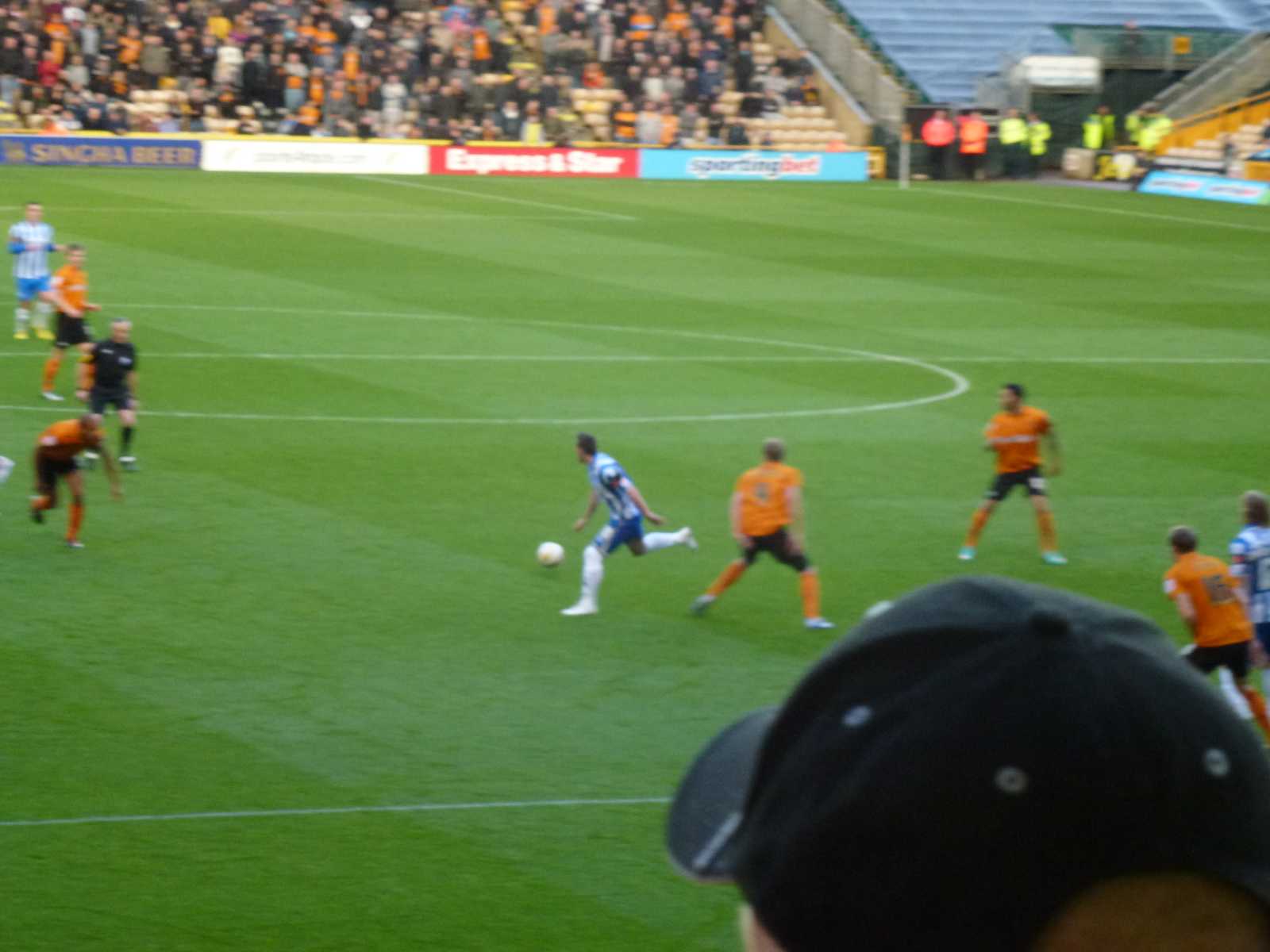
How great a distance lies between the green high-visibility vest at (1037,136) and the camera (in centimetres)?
6081

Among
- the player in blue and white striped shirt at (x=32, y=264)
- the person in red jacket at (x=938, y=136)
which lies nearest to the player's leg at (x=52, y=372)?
the player in blue and white striped shirt at (x=32, y=264)

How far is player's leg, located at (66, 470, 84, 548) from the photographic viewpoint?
17000mm

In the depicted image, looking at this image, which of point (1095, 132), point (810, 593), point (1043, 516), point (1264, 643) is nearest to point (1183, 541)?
point (1264, 643)

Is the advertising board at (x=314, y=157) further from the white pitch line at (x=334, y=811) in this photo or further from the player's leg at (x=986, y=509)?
the white pitch line at (x=334, y=811)

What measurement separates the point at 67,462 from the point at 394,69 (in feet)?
139

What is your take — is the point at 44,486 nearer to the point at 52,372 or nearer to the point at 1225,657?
the point at 52,372

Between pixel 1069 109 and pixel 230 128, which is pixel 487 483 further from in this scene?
pixel 1069 109

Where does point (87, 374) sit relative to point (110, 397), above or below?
above

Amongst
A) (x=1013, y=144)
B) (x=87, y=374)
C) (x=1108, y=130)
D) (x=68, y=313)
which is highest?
(x=1108, y=130)

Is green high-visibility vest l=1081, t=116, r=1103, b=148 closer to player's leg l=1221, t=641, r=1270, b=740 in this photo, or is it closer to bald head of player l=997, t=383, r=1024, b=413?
bald head of player l=997, t=383, r=1024, b=413

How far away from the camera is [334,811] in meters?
10.8

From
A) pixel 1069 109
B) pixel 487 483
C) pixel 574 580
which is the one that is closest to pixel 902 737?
pixel 574 580

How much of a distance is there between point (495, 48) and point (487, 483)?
139 ft

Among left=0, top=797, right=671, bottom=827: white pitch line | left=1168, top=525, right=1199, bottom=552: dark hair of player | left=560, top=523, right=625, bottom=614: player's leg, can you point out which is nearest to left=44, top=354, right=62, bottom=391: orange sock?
left=560, top=523, right=625, bottom=614: player's leg
